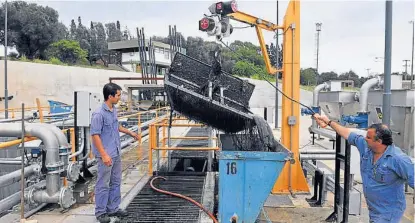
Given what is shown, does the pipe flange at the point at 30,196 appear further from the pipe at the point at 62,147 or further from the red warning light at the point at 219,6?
the red warning light at the point at 219,6

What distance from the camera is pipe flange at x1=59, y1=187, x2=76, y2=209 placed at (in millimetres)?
4508

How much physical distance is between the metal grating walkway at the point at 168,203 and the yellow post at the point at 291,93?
5.07 feet

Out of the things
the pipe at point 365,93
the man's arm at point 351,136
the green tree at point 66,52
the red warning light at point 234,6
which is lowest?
the man's arm at point 351,136

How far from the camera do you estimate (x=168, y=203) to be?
4809 mm

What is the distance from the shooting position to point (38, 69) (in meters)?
27.5

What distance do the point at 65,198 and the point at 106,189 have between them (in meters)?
0.86

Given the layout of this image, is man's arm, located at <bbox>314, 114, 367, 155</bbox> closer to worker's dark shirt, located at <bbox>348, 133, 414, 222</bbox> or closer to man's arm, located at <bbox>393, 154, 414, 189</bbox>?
worker's dark shirt, located at <bbox>348, 133, 414, 222</bbox>

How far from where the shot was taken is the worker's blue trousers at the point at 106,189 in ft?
13.3

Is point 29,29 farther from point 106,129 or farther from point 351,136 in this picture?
point 351,136

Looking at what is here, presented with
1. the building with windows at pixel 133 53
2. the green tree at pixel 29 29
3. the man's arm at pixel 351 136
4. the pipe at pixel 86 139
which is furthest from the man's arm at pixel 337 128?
the building with windows at pixel 133 53

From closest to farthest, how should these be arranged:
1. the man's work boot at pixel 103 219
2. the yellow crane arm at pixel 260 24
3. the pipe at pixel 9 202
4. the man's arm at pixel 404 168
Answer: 1. the man's arm at pixel 404 168
2. the man's work boot at pixel 103 219
3. the pipe at pixel 9 202
4. the yellow crane arm at pixel 260 24

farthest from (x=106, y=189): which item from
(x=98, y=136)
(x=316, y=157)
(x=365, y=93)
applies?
(x=365, y=93)

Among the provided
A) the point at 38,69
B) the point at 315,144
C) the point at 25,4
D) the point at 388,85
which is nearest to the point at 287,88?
the point at 388,85

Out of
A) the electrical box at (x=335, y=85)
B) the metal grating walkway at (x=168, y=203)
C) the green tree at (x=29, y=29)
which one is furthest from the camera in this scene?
the green tree at (x=29, y=29)
